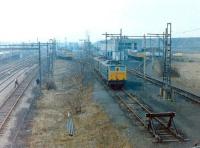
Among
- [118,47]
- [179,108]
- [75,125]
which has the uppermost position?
[118,47]

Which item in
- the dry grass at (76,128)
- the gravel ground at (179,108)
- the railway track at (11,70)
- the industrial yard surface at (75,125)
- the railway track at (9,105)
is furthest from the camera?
the railway track at (11,70)

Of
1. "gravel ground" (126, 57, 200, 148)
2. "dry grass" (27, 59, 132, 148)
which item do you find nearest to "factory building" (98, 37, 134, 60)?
"gravel ground" (126, 57, 200, 148)

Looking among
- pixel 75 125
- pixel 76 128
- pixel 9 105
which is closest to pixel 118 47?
pixel 9 105

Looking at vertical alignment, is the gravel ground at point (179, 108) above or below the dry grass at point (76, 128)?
above

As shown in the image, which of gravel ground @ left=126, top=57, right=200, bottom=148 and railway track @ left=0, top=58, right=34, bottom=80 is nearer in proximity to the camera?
gravel ground @ left=126, top=57, right=200, bottom=148

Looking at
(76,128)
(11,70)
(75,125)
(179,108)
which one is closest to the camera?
(76,128)

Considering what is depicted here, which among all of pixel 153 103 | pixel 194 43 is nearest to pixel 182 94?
pixel 153 103

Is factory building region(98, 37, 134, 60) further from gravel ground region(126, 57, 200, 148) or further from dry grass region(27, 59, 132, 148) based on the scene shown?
dry grass region(27, 59, 132, 148)

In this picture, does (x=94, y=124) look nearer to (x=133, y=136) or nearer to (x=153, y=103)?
(x=133, y=136)

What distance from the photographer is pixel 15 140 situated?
20500 millimetres

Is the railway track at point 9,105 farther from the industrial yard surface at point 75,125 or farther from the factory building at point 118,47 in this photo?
the factory building at point 118,47

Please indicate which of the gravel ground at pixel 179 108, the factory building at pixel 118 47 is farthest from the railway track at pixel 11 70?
the gravel ground at pixel 179 108

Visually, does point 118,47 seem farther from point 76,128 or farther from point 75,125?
point 76,128

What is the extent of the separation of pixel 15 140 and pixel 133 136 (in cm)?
621
